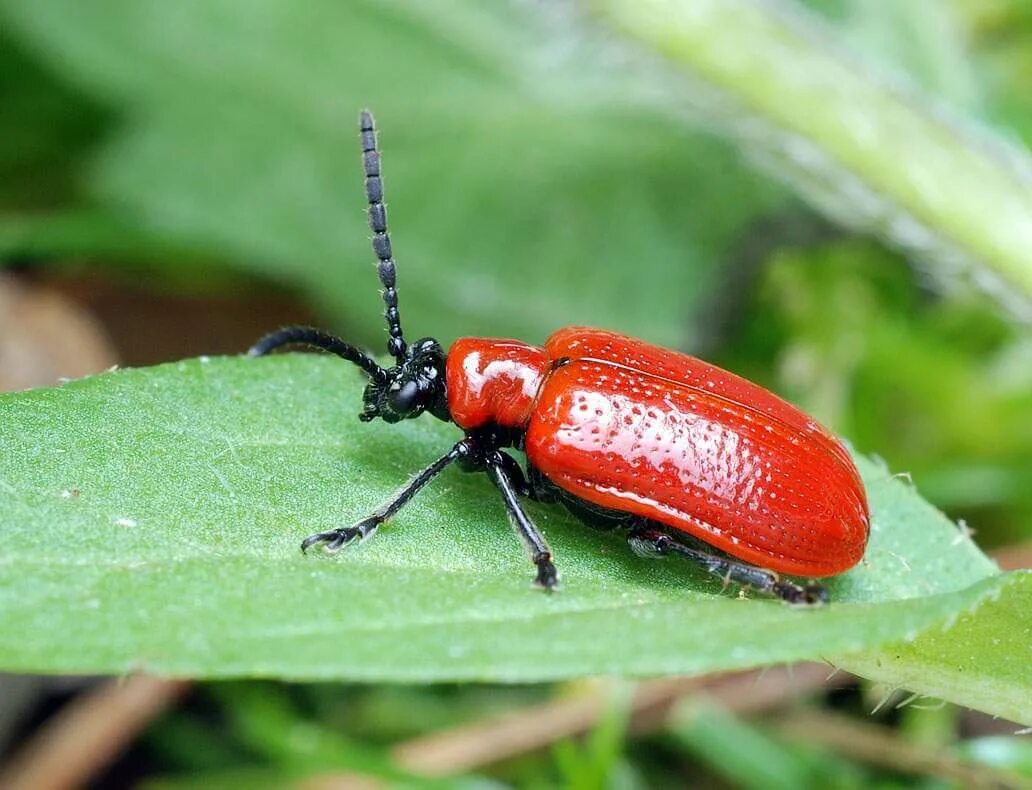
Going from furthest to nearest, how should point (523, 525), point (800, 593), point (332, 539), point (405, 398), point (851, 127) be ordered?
point (851, 127), point (405, 398), point (523, 525), point (800, 593), point (332, 539)

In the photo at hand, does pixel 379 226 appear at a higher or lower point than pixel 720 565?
higher

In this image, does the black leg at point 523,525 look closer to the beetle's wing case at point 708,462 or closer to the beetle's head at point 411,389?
the beetle's wing case at point 708,462

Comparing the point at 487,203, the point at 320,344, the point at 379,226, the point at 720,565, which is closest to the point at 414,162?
the point at 487,203

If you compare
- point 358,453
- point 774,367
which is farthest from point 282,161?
point 358,453

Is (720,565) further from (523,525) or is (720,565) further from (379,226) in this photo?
(379,226)

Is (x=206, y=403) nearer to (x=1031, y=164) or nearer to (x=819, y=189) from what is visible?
(x=819, y=189)

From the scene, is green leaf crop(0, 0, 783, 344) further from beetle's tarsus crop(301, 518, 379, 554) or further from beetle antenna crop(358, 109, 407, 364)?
beetle's tarsus crop(301, 518, 379, 554)

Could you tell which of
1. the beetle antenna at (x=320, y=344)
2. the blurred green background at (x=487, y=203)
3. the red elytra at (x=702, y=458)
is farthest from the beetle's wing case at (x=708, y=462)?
the blurred green background at (x=487, y=203)
